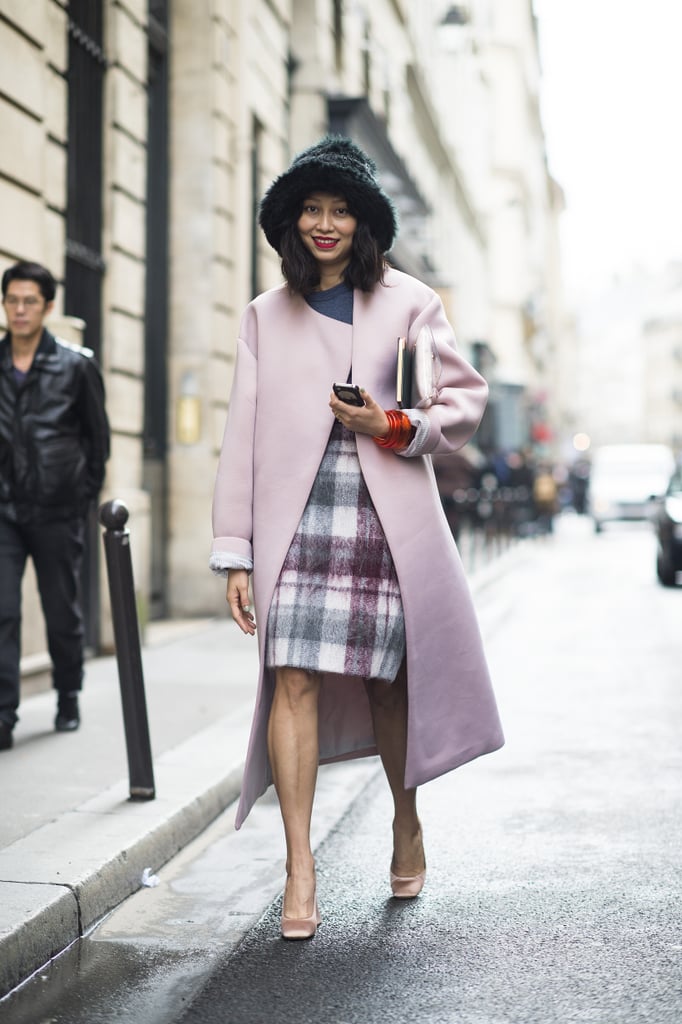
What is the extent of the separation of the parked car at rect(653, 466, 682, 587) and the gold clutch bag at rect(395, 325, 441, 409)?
1346 centimetres

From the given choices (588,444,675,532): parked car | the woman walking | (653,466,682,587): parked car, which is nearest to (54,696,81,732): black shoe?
the woman walking

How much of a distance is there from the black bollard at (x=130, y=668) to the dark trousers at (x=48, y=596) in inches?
46.2

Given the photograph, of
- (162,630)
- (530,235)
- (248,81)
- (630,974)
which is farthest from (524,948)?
(530,235)

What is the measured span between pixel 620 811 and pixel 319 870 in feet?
4.23

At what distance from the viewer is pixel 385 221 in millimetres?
4035

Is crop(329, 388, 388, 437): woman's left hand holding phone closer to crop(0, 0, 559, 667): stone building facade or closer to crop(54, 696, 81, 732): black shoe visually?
crop(54, 696, 81, 732): black shoe

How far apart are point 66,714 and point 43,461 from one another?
3.55ft

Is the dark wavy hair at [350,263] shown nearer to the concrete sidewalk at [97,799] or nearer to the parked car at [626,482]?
the concrete sidewalk at [97,799]

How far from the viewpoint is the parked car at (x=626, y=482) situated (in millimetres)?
36438

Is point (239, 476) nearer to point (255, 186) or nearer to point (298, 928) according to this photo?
point (298, 928)

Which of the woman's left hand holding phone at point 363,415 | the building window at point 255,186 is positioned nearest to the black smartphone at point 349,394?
the woman's left hand holding phone at point 363,415

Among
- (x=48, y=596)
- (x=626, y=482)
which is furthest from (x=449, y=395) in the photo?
(x=626, y=482)

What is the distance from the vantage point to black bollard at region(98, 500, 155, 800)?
5.02 metres

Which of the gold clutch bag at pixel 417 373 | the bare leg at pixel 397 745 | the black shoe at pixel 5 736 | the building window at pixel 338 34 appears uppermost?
the building window at pixel 338 34
